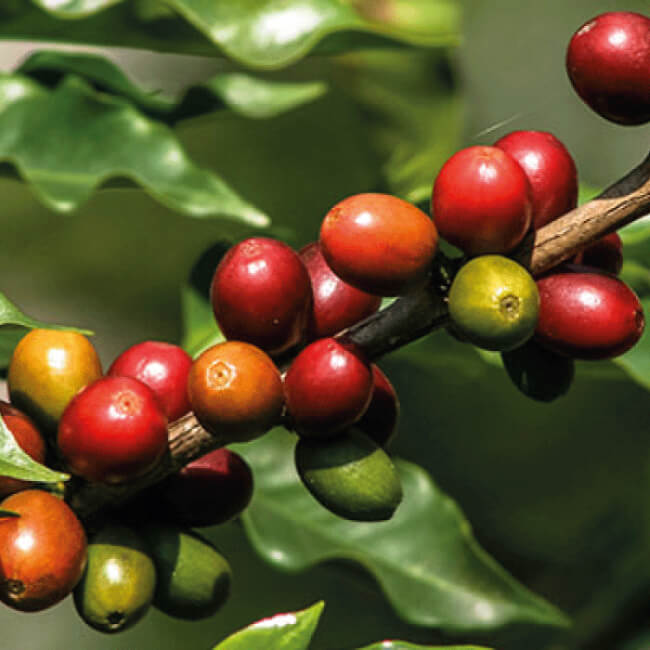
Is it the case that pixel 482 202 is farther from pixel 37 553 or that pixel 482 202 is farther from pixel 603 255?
pixel 37 553

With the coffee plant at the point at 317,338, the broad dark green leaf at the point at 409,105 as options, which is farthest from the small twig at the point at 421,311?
the broad dark green leaf at the point at 409,105

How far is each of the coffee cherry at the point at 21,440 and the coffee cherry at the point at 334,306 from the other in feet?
0.48

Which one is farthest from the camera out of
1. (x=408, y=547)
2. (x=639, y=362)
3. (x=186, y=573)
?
(x=408, y=547)

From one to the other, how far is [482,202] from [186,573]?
9.6 inches

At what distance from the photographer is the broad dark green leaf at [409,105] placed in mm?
1480

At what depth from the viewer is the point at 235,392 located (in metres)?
0.57

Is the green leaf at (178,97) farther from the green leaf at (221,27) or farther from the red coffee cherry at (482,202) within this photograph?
the red coffee cherry at (482,202)

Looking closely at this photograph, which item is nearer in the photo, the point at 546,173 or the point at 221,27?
the point at 546,173

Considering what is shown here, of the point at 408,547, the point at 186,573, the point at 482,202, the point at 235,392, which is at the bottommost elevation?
the point at 408,547

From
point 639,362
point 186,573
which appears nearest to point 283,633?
point 186,573

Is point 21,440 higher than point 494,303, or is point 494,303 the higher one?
point 494,303

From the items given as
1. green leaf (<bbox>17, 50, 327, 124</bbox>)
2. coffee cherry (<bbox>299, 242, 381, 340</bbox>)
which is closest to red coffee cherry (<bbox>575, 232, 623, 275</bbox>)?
coffee cherry (<bbox>299, 242, 381, 340</bbox>)

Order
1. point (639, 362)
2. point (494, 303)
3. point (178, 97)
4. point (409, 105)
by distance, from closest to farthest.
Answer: point (494, 303), point (639, 362), point (178, 97), point (409, 105)

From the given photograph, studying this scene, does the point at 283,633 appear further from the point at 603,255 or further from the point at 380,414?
the point at 603,255
